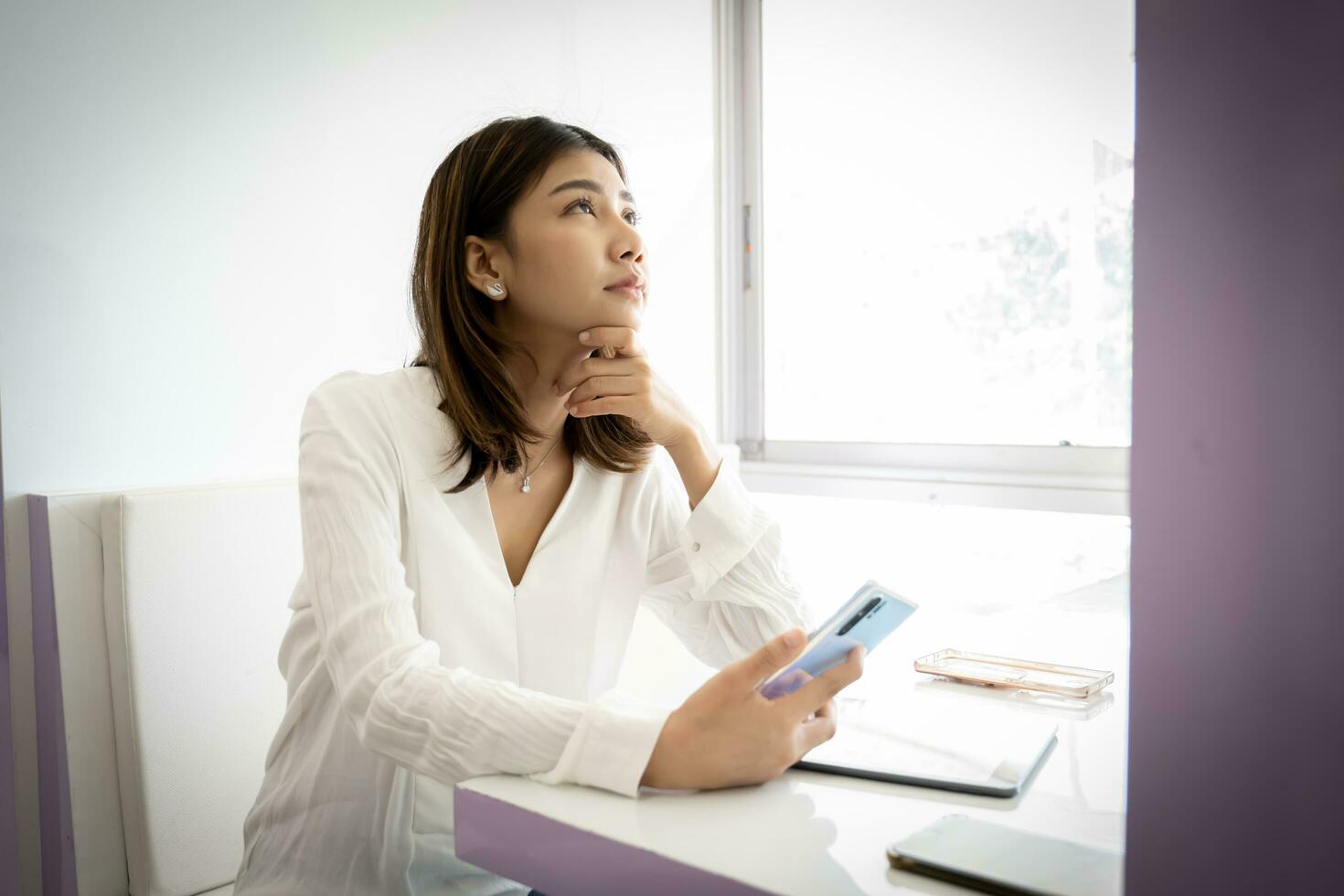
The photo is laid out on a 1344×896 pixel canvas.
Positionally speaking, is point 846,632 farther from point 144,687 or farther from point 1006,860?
point 144,687

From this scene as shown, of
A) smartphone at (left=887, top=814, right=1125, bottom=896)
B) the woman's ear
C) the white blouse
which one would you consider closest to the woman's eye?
the woman's ear

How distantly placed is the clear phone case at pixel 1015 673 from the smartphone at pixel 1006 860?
477 mm

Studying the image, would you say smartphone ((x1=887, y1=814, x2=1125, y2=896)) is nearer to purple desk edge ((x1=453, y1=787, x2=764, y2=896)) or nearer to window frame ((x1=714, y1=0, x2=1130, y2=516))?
purple desk edge ((x1=453, y1=787, x2=764, y2=896))

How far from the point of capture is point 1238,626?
389 mm

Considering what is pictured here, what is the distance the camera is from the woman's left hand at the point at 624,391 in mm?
1160

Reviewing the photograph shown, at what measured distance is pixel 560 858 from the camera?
66cm

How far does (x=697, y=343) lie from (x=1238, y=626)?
2.32 metres

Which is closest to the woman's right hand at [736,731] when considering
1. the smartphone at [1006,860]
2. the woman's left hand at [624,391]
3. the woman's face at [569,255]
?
the smartphone at [1006,860]

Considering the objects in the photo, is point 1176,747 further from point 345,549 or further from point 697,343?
point 697,343

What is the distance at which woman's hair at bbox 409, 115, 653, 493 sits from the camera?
120 centimetres

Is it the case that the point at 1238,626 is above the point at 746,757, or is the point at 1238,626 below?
above

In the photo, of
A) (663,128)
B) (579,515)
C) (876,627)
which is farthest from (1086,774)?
(663,128)

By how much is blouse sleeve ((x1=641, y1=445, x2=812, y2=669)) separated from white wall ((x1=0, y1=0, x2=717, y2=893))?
2.90ft

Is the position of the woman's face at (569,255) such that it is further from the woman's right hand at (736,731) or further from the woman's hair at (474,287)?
the woman's right hand at (736,731)
